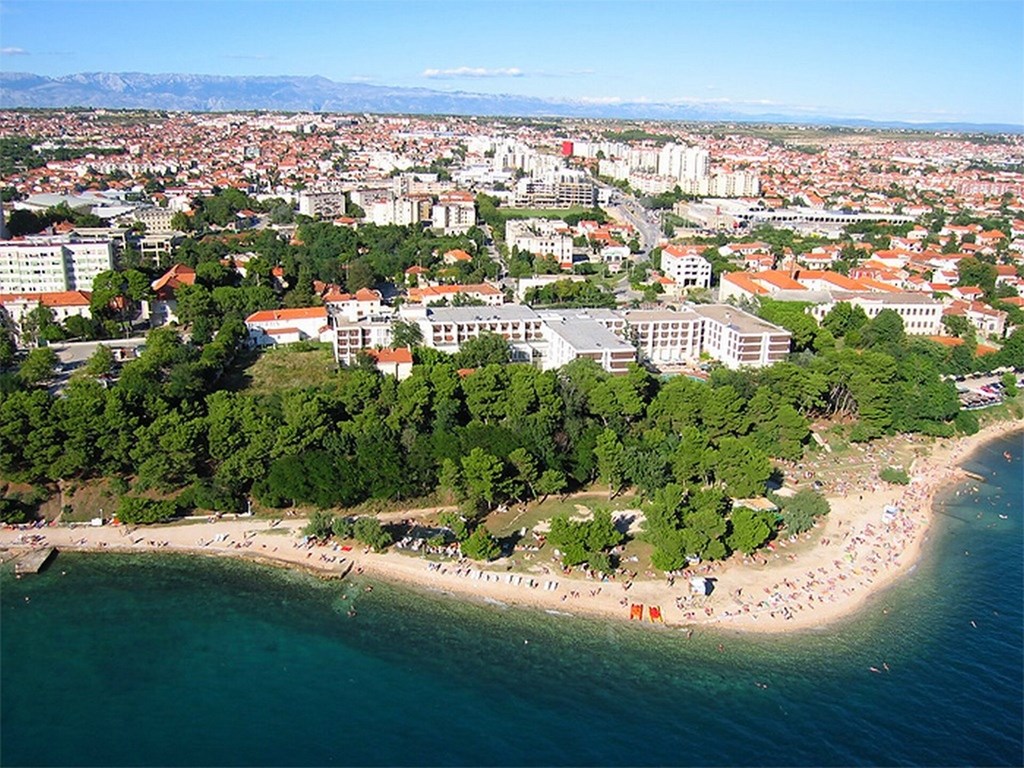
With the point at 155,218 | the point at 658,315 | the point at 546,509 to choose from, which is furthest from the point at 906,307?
the point at 155,218

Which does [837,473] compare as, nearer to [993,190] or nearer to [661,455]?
[661,455]

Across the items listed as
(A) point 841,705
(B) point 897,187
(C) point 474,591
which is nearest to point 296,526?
(C) point 474,591

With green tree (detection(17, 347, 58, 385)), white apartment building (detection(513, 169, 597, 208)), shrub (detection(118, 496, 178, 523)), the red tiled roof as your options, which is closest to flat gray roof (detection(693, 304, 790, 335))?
shrub (detection(118, 496, 178, 523))

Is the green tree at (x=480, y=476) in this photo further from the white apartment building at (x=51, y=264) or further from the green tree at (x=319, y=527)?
the white apartment building at (x=51, y=264)

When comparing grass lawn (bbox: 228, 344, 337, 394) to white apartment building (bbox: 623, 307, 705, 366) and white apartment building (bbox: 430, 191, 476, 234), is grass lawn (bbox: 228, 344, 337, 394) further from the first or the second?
white apartment building (bbox: 430, 191, 476, 234)

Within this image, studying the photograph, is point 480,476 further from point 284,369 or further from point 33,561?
point 33,561

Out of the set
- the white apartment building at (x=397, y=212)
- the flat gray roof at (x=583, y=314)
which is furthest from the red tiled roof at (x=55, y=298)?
the white apartment building at (x=397, y=212)
